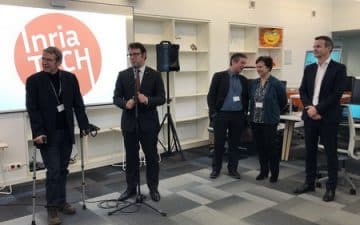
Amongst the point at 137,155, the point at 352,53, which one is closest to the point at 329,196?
the point at 137,155

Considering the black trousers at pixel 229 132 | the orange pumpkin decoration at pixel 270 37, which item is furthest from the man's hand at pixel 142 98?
the orange pumpkin decoration at pixel 270 37

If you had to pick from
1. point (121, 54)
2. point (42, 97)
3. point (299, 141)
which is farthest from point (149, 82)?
point (299, 141)

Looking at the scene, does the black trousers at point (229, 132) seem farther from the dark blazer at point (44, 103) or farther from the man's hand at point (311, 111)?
the dark blazer at point (44, 103)

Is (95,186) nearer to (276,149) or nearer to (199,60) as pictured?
(276,149)

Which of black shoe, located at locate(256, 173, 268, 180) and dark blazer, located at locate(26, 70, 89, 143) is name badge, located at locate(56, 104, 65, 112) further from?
black shoe, located at locate(256, 173, 268, 180)

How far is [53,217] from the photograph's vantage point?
10.4ft

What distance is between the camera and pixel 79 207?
11.7 feet

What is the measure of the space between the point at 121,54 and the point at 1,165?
2204 millimetres

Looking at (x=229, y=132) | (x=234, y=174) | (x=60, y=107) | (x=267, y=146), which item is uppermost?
(x=60, y=107)

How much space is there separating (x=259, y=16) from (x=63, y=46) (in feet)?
13.7

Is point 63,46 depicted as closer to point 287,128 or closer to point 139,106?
point 139,106

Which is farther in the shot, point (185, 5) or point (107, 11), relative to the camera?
point (185, 5)

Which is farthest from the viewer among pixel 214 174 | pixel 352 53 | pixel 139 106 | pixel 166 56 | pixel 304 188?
pixel 352 53

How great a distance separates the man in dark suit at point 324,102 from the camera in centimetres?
345
